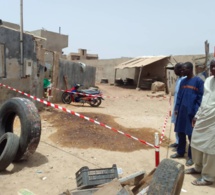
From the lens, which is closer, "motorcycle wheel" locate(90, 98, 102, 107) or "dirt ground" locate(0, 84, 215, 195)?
"dirt ground" locate(0, 84, 215, 195)

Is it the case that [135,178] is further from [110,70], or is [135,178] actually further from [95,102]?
[110,70]

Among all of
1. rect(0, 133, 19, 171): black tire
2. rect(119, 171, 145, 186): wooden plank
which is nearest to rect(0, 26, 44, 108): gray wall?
rect(0, 133, 19, 171): black tire

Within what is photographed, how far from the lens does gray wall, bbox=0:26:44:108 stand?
804cm

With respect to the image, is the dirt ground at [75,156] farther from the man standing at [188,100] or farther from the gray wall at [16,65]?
the gray wall at [16,65]

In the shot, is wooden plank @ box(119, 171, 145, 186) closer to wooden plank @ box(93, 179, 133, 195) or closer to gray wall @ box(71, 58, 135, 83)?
wooden plank @ box(93, 179, 133, 195)

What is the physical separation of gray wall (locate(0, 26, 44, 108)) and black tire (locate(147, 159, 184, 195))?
6.53m

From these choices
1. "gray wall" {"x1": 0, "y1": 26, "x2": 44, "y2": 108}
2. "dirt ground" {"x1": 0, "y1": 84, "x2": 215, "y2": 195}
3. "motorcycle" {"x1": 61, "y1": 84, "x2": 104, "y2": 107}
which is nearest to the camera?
"dirt ground" {"x1": 0, "y1": 84, "x2": 215, "y2": 195}

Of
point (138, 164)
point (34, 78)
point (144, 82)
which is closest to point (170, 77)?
point (144, 82)

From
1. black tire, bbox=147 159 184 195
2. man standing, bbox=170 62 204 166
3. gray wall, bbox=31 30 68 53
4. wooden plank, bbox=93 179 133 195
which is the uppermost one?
gray wall, bbox=31 30 68 53

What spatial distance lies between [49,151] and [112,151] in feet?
4.16

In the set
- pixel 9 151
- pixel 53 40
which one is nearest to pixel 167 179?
pixel 9 151

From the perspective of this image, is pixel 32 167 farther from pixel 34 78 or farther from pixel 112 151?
pixel 34 78

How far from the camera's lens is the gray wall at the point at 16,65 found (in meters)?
8.04

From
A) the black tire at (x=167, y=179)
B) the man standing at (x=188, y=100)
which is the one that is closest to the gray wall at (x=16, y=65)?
the man standing at (x=188, y=100)
